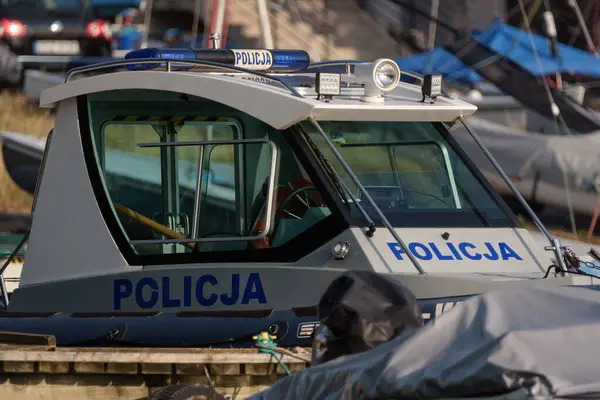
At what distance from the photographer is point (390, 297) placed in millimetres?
4781

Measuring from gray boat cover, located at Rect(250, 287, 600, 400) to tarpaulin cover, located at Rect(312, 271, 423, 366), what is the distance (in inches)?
4.5

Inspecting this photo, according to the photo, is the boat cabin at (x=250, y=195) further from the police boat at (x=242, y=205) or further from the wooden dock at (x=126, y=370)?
the wooden dock at (x=126, y=370)

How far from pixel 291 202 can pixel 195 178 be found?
0.74 meters

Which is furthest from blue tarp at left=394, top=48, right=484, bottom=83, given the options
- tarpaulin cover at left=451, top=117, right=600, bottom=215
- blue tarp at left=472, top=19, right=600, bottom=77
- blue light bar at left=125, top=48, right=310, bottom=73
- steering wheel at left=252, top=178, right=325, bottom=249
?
steering wheel at left=252, top=178, right=325, bottom=249

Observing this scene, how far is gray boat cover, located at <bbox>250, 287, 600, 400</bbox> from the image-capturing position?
4.04 metres

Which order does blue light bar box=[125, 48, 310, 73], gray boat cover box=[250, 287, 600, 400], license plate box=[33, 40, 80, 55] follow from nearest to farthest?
gray boat cover box=[250, 287, 600, 400] < blue light bar box=[125, 48, 310, 73] < license plate box=[33, 40, 80, 55]

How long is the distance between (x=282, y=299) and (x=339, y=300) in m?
3.19

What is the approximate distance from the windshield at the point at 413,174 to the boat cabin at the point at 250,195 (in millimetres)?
11

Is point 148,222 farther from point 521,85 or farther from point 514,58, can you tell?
point 514,58

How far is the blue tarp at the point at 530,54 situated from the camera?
866 inches

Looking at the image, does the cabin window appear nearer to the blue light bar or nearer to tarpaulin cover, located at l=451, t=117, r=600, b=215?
the blue light bar

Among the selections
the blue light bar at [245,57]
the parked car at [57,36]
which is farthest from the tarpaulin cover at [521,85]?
the blue light bar at [245,57]

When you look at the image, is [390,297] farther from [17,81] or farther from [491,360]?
[17,81]

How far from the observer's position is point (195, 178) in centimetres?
852
